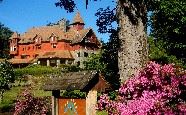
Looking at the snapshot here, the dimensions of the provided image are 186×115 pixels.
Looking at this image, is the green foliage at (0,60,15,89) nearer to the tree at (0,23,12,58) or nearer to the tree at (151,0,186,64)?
the tree at (151,0,186,64)

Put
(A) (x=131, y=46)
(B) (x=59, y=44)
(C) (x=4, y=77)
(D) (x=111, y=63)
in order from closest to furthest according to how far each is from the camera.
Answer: (A) (x=131, y=46)
(D) (x=111, y=63)
(C) (x=4, y=77)
(B) (x=59, y=44)

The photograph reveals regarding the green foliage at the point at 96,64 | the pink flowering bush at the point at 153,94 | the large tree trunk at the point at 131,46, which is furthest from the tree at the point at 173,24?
the pink flowering bush at the point at 153,94

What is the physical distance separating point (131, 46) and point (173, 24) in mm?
31913

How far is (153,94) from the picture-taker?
6973 millimetres

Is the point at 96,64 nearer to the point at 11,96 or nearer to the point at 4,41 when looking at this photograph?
the point at 11,96

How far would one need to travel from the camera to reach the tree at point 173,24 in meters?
37.9

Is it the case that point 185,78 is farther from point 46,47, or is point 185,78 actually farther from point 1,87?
point 46,47

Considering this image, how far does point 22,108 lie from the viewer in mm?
16703

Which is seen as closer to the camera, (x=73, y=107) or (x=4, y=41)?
(x=73, y=107)

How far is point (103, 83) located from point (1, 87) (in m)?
27.0

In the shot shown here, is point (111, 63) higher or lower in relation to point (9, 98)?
higher

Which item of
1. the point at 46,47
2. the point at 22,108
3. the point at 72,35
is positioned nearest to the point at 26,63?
the point at 46,47

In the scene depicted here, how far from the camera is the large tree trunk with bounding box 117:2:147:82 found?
8.98 m

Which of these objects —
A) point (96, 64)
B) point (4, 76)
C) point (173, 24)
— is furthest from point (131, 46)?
point (173, 24)
